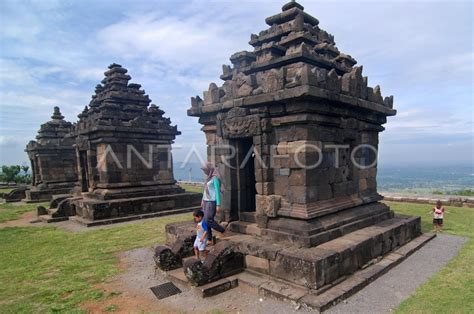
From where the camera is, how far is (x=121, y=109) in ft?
45.4

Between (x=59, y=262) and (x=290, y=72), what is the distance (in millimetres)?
6843

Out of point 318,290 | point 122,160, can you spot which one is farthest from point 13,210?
point 318,290

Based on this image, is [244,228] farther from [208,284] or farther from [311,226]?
[208,284]

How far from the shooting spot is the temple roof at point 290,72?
19.7 feet

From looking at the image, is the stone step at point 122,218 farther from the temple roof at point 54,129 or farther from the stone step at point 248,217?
the temple roof at point 54,129

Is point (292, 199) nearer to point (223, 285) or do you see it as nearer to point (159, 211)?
point (223, 285)

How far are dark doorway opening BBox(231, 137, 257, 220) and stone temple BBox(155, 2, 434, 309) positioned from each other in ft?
0.08

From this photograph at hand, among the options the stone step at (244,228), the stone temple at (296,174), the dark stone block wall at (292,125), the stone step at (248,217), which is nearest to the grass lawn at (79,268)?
the stone temple at (296,174)

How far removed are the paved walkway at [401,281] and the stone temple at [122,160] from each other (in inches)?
375

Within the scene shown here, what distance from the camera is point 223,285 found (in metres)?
5.25

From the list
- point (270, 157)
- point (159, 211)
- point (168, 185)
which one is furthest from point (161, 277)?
point (168, 185)

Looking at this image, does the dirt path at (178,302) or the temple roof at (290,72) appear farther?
the temple roof at (290,72)

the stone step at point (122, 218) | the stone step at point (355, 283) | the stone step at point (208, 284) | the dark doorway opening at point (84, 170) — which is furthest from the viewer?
the dark doorway opening at point (84, 170)

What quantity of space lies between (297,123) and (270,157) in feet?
3.19
